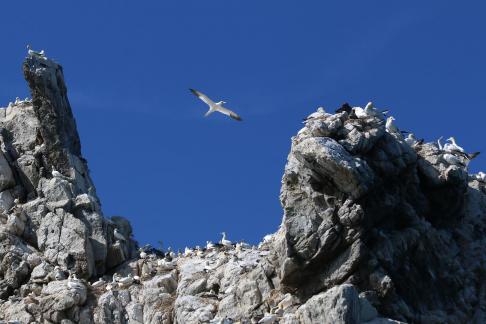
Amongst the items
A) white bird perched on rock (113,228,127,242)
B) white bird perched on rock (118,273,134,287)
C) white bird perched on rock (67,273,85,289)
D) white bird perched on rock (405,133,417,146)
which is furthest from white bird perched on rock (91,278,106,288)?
white bird perched on rock (405,133,417,146)

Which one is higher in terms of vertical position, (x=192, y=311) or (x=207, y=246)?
(x=207, y=246)

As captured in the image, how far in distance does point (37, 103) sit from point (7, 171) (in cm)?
390

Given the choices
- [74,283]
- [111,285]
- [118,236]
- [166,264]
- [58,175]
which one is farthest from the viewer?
[58,175]

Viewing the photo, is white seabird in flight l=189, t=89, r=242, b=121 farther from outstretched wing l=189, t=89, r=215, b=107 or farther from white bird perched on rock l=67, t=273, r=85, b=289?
white bird perched on rock l=67, t=273, r=85, b=289

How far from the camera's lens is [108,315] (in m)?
79.1

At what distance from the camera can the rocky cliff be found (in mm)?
74062

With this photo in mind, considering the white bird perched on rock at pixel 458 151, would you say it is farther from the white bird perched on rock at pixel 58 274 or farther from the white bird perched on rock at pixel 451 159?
the white bird perched on rock at pixel 58 274

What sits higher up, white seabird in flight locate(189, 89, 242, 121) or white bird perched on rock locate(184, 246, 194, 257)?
white seabird in flight locate(189, 89, 242, 121)

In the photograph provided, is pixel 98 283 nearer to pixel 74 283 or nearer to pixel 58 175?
pixel 74 283

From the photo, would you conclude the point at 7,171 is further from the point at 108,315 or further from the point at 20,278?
the point at 108,315

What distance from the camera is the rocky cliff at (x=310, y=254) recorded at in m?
74.1

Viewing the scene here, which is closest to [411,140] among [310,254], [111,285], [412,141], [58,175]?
[412,141]

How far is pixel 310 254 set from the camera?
2916 inches

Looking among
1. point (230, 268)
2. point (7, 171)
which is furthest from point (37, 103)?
point (230, 268)
